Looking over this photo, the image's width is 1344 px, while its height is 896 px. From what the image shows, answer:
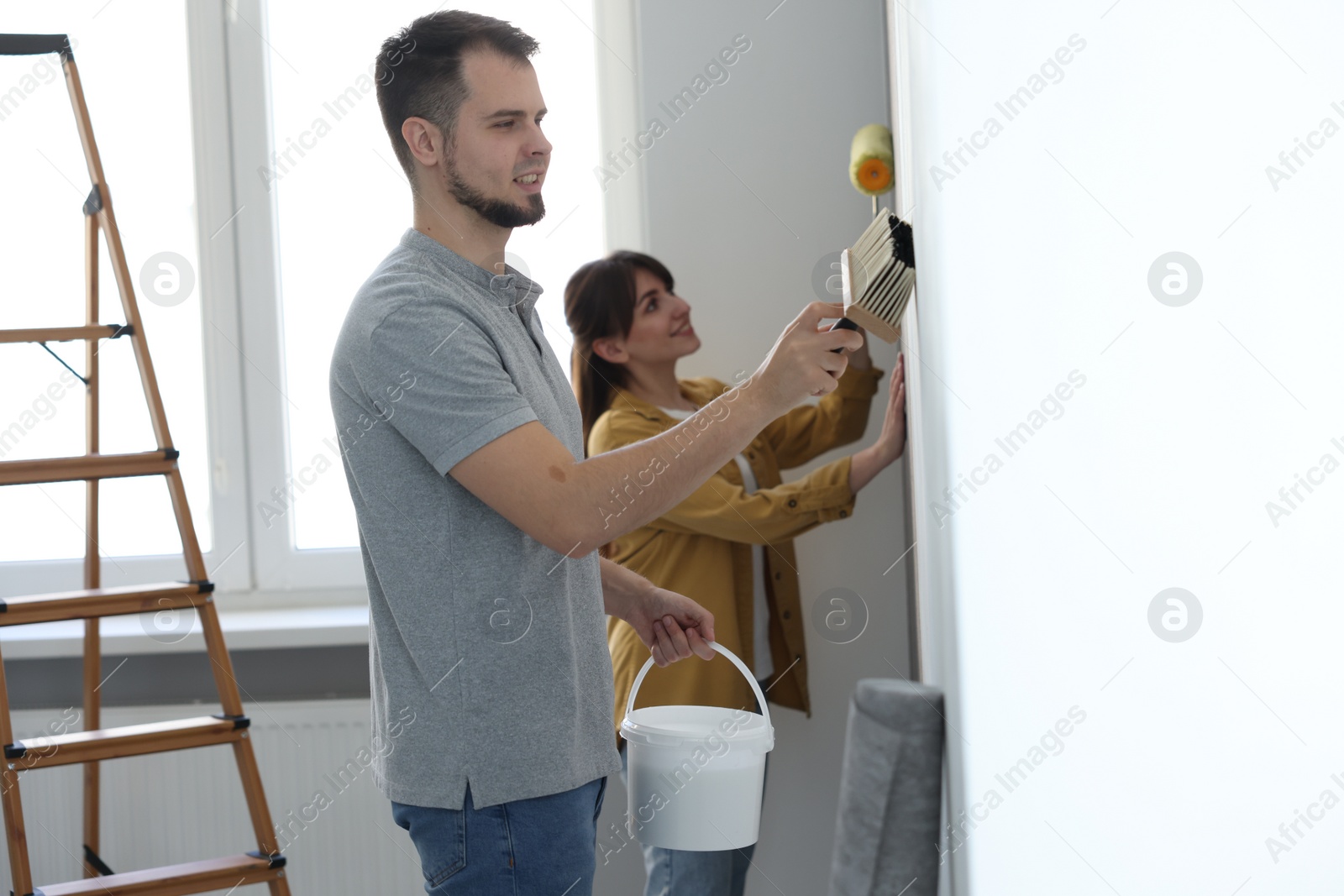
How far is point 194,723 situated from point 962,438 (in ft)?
4.76

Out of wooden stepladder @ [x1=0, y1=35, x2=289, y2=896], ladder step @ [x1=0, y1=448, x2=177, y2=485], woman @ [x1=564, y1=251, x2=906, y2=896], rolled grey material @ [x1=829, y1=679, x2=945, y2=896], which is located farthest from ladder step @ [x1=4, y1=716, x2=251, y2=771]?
rolled grey material @ [x1=829, y1=679, x2=945, y2=896]

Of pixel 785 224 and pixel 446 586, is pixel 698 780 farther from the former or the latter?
pixel 785 224

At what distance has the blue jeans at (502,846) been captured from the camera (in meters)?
0.96

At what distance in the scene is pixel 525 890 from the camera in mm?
972

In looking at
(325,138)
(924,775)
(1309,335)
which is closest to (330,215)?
(325,138)

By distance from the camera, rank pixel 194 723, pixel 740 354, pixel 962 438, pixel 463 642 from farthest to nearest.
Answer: pixel 740 354, pixel 194 723, pixel 463 642, pixel 962 438

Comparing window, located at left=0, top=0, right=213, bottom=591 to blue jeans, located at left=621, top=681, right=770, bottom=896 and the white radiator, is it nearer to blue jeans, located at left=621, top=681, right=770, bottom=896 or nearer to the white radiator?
the white radiator

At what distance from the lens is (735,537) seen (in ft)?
5.61

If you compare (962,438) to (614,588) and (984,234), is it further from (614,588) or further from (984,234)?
(614,588)

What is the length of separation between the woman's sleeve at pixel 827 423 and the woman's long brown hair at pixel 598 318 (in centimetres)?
33

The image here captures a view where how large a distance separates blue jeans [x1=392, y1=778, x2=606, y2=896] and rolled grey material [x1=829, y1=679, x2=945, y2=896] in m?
0.29

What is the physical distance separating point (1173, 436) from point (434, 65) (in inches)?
37.3

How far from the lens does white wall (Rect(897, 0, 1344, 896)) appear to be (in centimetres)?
20

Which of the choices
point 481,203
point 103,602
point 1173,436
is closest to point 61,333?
point 103,602
